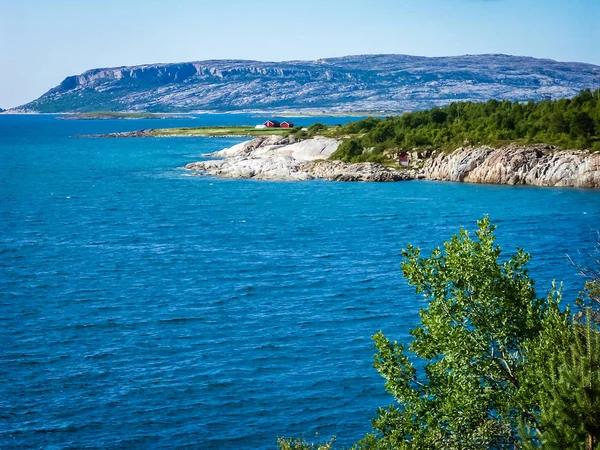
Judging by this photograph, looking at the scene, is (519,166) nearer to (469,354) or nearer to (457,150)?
(457,150)

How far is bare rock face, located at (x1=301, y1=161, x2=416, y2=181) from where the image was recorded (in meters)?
88.4

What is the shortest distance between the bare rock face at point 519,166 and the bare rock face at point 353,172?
355cm

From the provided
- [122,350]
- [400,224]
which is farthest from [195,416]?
[400,224]

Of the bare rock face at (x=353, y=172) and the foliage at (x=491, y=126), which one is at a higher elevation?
the foliage at (x=491, y=126)

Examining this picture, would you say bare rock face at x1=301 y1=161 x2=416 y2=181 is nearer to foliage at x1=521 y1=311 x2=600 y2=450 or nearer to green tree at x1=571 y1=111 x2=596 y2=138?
green tree at x1=571 y1=111 x2=596 y2=138

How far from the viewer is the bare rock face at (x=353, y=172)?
88438 millimetres

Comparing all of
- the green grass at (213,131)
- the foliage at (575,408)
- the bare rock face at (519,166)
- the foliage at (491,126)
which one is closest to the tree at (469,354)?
the foliage at (575,408)

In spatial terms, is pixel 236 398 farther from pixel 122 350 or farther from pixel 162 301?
pixel 162 301

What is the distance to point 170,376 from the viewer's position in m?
29.0

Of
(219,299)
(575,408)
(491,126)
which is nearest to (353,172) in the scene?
(491,126)

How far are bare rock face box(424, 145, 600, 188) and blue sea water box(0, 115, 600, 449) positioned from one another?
2.92 metres

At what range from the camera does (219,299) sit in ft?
129

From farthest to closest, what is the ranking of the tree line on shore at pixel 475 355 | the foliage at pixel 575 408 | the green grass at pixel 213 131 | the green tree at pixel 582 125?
the green grass at pixel 213 131 < the green tree at pixel 582 125 < the tree line on shore at pixel 475 355 < the foliage at pixel 575 408

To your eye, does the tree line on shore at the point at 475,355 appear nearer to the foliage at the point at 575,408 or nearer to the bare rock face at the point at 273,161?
the foliage at the point at 575,408
